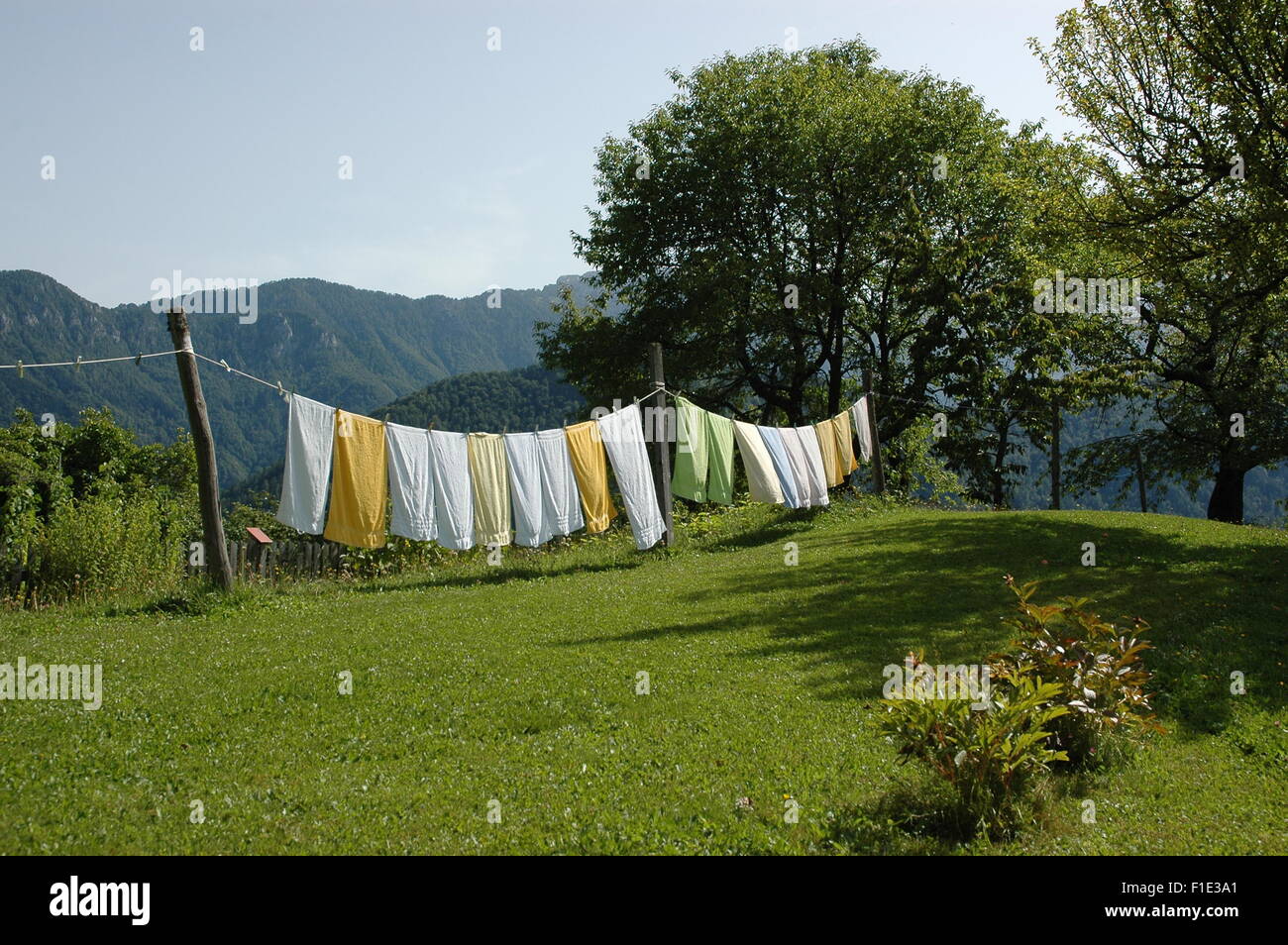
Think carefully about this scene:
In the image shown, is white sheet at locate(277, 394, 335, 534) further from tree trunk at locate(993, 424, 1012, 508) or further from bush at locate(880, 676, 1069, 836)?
tree trunk at locate(993, 424, 1012, 508)

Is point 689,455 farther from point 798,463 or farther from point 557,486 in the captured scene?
point 798,463

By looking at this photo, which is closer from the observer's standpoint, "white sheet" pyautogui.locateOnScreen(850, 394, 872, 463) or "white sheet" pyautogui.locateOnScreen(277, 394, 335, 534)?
"white sheet" pyautogui.locateOnScreen(277, 394, 335, 534)

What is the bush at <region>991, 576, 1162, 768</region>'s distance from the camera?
522 centimetres

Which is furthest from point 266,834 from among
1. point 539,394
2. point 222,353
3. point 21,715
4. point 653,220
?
point 222,353

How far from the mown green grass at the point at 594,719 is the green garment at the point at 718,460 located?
2.65m

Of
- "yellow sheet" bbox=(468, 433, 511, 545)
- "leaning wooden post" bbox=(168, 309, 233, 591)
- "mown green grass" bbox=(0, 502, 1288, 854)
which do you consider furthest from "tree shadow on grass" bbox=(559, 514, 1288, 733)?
"leaning wooden post" bbox=(168, 309, 233, 591)

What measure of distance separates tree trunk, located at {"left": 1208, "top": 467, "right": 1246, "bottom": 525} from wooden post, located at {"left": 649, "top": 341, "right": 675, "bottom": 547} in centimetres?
1925

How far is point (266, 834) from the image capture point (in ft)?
14.4

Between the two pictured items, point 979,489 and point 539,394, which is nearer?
point 979,489

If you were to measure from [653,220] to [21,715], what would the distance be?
2354cm

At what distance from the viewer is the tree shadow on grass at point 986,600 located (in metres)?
7.55

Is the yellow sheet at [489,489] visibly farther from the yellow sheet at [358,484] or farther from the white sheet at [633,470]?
the white sheet at [633,470]

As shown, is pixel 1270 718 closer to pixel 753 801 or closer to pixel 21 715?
pixel 753 801

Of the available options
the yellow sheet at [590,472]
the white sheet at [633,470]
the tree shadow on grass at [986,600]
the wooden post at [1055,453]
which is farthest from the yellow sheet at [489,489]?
the wooden post at [1055,453]
